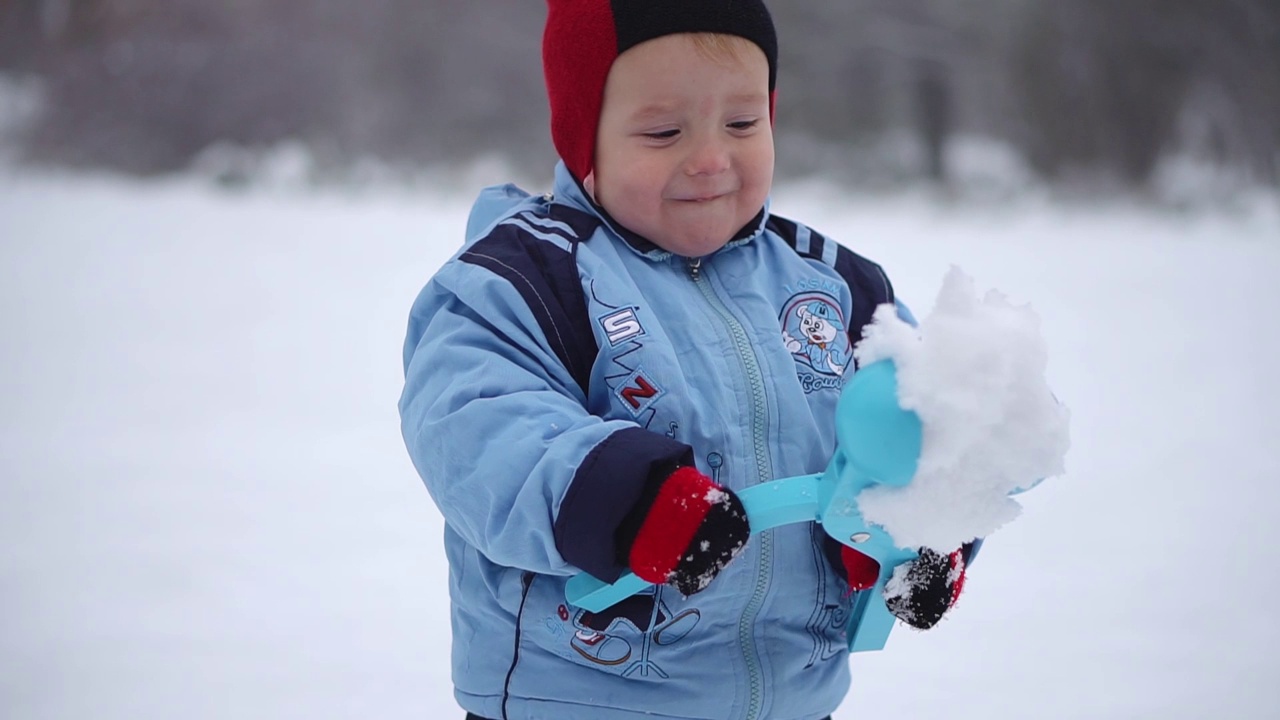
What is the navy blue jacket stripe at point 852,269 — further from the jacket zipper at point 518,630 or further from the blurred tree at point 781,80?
the blurred tree at point 781,80

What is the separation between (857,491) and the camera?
0.64m

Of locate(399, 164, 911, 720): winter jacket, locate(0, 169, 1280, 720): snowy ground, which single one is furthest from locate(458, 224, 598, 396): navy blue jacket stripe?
locate(0, 169, 1280, 720): snowy ground

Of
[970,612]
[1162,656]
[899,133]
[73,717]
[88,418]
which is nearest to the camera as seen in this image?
[73,717]

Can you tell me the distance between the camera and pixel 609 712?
80 cm

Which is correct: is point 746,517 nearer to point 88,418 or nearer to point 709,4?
point 709,4

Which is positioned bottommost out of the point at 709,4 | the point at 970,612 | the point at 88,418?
the point at 88,418

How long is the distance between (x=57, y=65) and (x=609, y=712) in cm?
488

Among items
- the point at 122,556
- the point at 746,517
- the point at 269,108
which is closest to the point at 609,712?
the point at 746,517

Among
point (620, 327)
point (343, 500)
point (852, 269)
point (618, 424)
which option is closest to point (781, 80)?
point (343, 500)

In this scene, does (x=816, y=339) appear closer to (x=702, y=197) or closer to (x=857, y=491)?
(x=702, y=197)

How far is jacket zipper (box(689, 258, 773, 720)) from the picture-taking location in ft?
2.63

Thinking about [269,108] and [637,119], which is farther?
[269,108]

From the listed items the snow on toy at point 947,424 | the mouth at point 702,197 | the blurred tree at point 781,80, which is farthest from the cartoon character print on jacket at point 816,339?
the blurred tree at point 781,80

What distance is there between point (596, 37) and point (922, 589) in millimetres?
477
